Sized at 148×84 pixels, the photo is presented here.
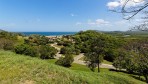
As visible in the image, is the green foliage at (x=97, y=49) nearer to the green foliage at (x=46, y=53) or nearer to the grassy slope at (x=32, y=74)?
the green foliage at (x=46, y=53)

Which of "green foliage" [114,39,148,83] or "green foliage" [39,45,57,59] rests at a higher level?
"green foliage" [114,39,148,83]

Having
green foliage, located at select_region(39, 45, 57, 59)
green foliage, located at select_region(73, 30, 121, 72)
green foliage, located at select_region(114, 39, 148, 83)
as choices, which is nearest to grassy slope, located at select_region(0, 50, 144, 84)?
green foliage, located at select_region(114, 39, 148, 83)

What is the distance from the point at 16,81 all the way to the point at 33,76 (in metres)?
0.75

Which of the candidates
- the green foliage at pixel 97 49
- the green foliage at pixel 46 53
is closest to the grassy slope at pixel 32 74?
Result: the green foliage at pixel 97 49

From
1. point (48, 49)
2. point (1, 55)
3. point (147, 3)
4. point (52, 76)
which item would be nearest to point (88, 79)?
point (52, 76)

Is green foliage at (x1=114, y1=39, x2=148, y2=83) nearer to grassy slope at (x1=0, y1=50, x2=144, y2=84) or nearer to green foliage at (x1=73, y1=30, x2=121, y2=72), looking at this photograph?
grassy slope at (x1=0, y1=50, x2=144, y2=84)

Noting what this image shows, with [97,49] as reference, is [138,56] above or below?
above

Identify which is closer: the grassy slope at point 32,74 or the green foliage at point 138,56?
the grassy slope at point 32,74

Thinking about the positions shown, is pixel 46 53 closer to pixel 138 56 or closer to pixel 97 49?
pixel 97 49

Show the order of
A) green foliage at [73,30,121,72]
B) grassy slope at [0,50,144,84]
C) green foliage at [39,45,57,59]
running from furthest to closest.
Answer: green foliage at [39,45,57,59] < green foliage at [73,30,121,72] < grassy slope at [0,50,144,84]

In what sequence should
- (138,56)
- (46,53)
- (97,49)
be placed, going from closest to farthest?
(138,56) < (97,49) < (46,53)

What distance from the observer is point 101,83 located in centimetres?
1045

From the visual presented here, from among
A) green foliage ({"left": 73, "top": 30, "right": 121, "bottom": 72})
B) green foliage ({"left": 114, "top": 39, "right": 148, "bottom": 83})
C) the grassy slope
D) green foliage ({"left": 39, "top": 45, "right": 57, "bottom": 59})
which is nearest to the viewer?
the grassy slope

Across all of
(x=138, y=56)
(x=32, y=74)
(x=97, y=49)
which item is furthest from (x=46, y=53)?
(x=32, y=74)
